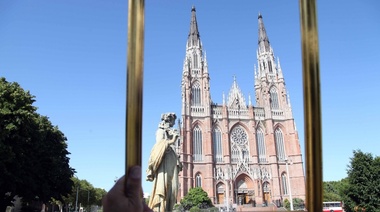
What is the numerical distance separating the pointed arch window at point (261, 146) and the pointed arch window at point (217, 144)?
22.7ft

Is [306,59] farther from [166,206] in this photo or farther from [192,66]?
[192,66]

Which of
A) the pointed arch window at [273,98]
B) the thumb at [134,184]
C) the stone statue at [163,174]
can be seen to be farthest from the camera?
the pointed arch window at [273,98]

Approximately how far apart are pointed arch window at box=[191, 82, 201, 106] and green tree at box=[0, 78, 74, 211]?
2876cm

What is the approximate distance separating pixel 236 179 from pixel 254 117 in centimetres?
1179

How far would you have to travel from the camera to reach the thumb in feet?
2.74

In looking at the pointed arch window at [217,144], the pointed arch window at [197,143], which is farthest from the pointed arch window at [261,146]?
the pointed arch window at [197,143]

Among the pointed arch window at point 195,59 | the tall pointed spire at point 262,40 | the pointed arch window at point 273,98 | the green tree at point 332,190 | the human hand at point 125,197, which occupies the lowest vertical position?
the green tree at point 332,190

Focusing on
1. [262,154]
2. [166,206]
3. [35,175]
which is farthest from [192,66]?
[166,206]

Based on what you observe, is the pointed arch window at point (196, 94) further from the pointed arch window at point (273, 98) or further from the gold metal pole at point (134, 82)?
the gold metal pole at point (134, 82)

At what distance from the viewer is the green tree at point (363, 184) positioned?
21.5m

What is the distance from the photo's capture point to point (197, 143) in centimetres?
4744

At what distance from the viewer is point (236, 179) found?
46250 mm

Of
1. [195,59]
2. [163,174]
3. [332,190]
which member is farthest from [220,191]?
[163,174]

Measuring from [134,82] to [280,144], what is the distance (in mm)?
52796
